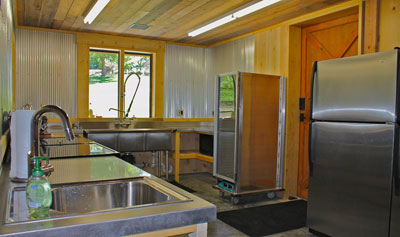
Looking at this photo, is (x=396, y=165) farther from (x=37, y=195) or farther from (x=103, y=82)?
(x=103, y=82)

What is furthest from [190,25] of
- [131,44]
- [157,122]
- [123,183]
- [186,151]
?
[123,183]

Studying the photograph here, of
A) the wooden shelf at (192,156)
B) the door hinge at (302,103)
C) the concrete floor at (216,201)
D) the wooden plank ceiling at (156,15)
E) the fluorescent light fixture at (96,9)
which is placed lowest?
the concrete floor at (216,201)

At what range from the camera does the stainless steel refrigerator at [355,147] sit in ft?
8.66

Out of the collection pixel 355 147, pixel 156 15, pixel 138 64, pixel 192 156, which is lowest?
pixel 192 156

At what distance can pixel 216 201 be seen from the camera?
4.50 m

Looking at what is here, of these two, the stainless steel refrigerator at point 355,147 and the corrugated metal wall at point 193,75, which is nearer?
the stainless steel refrigerator at point 355,147

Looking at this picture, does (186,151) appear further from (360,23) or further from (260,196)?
(360,23)

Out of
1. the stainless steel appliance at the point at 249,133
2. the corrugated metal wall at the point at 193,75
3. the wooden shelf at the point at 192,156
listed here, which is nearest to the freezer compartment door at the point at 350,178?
the stainless steel appliance at the point at 249,133

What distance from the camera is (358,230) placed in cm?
286

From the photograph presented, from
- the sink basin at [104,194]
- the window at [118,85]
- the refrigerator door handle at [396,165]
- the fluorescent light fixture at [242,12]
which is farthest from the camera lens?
the window at [118,85]

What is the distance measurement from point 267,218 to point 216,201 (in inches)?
35.0

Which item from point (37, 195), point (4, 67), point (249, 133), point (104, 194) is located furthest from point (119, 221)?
point (249, 133)

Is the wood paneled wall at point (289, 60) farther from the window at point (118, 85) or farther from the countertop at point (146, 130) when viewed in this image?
the window at point (118, 85)

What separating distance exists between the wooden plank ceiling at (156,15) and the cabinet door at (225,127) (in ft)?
2.99
